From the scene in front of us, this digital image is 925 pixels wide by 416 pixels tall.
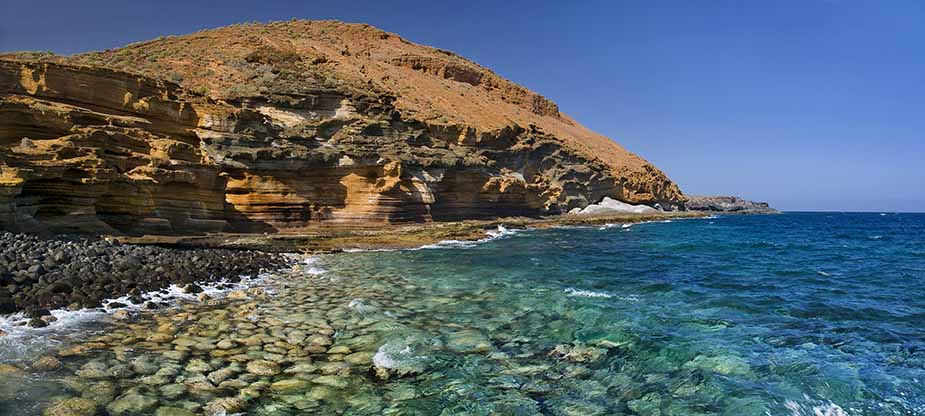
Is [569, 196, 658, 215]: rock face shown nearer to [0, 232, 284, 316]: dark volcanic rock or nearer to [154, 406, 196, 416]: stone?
[0, 232, 284, 316]: dark volcanic rock

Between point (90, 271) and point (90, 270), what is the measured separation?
6.1 inches

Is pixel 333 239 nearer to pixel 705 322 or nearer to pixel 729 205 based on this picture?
pixel 705 322

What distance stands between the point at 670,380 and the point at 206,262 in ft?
46.8

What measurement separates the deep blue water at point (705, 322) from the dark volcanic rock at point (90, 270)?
4.57 metres

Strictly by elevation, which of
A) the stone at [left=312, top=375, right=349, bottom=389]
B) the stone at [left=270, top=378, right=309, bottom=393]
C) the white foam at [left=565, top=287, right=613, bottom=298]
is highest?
the white foam at [left=565, top=287, right=613, bottom=298]

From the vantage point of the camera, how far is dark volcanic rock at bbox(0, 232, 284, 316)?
9977mm

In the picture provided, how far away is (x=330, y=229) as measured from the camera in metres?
29.4

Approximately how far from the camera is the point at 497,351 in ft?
27.6

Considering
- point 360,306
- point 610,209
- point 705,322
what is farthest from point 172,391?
point 610,209

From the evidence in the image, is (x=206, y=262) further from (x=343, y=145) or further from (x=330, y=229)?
(x=343, y=145)

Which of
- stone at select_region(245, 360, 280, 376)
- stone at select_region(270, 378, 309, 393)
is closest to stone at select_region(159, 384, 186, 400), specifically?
stone at select_region(245, 360, 280, 376)

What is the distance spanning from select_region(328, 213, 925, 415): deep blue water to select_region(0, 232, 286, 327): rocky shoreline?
440cm

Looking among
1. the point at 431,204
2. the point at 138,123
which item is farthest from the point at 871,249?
the point at 138,123

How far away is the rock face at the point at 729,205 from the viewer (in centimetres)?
10000
